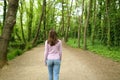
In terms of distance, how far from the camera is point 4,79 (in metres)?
10.5

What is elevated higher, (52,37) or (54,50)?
(52,37)

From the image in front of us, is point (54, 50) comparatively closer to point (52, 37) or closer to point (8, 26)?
point (52, 37)

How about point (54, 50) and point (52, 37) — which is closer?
point (52, 37)

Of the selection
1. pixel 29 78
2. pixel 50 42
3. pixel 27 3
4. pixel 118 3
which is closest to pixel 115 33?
pixel 118 3

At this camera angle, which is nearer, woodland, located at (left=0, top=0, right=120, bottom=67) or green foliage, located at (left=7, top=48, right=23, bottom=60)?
woodland, located at (left=0, top=0, right=120, bottom=67)

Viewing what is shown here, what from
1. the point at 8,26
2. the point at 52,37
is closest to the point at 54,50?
the point at 52,37

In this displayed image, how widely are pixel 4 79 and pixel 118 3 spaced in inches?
858

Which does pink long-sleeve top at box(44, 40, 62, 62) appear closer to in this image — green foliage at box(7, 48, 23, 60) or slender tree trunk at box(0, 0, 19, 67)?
slender tree trunk at box(0, 0, 19, 67)

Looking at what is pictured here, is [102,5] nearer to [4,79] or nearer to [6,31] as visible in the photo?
[6,31]

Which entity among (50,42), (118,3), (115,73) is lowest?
(115,73)

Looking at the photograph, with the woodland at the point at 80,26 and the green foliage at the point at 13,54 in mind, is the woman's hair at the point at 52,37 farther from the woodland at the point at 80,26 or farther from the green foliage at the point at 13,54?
the green foliage at the point at 13,54

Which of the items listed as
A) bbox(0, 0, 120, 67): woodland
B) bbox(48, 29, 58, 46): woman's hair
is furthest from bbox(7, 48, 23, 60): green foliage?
bbox(48, 29, 58, 46): woman's hair

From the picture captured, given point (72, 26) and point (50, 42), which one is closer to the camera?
point (50, 42)

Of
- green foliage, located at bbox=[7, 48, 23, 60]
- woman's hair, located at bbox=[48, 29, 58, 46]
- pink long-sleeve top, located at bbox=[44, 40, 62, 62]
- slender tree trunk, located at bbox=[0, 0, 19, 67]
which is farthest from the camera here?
green foliage, located at bbox=[7, 48, 23, 60]
